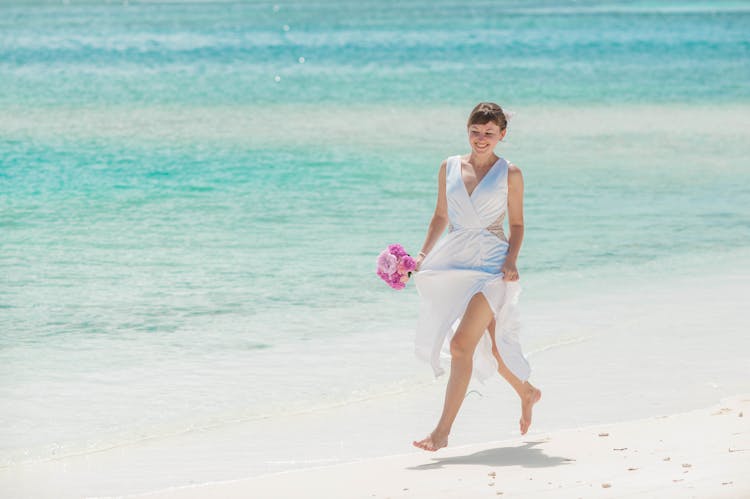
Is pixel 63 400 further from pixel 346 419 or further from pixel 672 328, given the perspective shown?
pixel 672 328

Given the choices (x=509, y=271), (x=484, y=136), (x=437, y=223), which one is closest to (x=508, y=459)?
(x=509, y=271)

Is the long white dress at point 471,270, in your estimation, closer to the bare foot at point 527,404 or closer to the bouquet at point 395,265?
the bouquet at point 395,265

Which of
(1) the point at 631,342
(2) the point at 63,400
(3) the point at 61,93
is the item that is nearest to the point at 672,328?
(1) the point at 631,342

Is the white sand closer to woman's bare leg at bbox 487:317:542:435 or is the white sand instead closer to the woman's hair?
woman's bare leg at bbox 487:317:542:435

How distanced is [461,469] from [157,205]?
33.7 feet

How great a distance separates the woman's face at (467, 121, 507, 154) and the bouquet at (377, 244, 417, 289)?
58 centimetres

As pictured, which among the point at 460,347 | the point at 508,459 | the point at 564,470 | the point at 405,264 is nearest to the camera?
the point at 564,470

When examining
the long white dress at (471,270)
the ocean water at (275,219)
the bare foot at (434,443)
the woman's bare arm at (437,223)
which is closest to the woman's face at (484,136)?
the long white dress at (471,270)

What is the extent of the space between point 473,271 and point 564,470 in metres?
1.01

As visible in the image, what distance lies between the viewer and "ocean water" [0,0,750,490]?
25.3 feet

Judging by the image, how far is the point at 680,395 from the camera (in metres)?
7.05

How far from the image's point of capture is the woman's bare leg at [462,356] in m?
5.59

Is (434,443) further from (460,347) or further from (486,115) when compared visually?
(486,115)

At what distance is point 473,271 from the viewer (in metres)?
5.65
